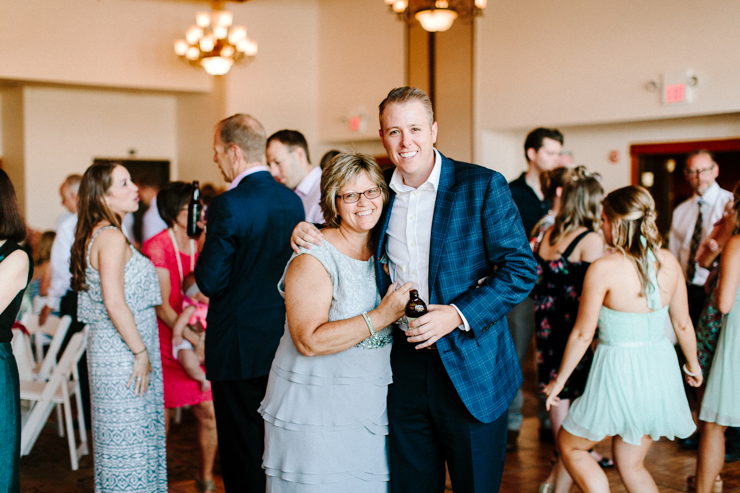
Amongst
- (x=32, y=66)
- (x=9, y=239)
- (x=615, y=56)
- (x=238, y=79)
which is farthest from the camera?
(x=238, y=79)

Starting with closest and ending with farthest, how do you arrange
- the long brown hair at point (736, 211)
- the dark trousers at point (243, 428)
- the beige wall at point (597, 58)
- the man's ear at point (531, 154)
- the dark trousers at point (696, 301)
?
the dark trousers at point (243, 428) < the long brown hair at point (736, 211) < the man's ear at point (531, 154) < the dark trousers at point (696, 301) < the beige wall at point (597, 58)

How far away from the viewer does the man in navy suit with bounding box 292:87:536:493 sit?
2.22m

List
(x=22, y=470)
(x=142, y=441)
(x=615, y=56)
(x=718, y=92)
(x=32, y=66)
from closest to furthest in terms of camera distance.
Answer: (x=142, y=441)
(x=22, y=470)
(x=718, y=92)
(x=615, y=56)
(x=32, y=66)

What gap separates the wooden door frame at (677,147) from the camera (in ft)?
21.7

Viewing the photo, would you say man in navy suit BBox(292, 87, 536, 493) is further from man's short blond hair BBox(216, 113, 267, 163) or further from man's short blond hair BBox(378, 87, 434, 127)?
man's short blond hair BBox(216, 113, 267, 163)

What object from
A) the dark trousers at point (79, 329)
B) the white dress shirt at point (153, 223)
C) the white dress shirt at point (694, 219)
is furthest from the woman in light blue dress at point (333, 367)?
the white dress shirt at point (153, 223)

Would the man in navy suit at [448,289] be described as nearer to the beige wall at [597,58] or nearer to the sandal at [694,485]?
the sandal at [694,485]

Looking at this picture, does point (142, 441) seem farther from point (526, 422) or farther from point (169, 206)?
point (526, 422)

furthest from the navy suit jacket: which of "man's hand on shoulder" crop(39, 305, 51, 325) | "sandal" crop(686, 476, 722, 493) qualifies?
"man's hand on shoulder" crop(39, 305, 51, 325)

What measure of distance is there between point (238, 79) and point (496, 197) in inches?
315

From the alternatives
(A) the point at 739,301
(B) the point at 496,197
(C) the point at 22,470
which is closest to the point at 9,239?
(B) the point at 496,197

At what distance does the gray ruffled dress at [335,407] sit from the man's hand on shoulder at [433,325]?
8.3 inches

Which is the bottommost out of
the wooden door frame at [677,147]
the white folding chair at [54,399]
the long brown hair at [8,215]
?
the white folding chair at [54,399]

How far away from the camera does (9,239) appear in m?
2.52
